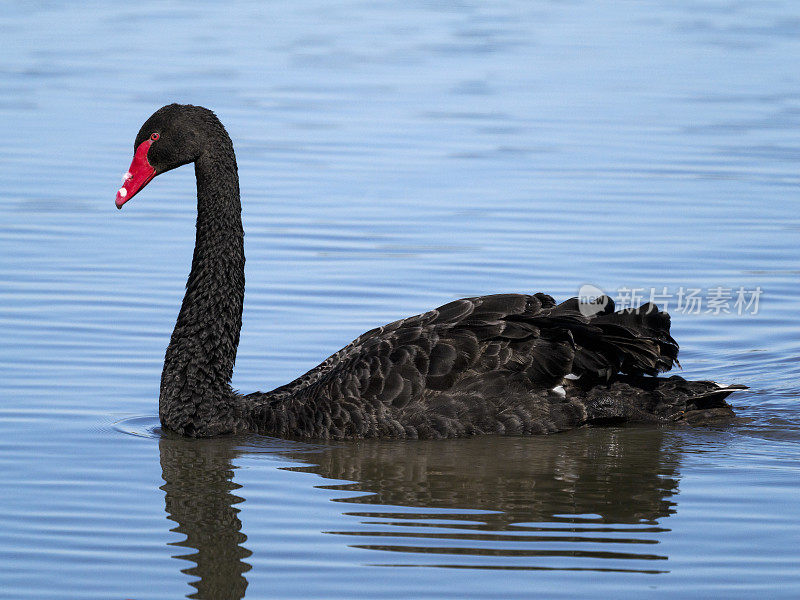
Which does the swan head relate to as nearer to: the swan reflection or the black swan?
the black swan

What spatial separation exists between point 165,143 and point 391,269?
10.3 ft

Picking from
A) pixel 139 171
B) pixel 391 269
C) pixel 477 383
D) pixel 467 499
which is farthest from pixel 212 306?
pixel 391 269

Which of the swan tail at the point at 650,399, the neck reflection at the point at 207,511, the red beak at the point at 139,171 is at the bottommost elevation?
the neck reflection at the point at 207,511

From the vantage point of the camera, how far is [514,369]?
7.98m

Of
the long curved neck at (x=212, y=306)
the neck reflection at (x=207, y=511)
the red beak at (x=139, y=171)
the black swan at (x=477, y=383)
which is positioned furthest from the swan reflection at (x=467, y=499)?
the red beak at (x=139, y=171)

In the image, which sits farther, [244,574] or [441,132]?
[441,132]

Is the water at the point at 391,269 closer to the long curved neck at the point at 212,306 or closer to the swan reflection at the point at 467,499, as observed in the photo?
the swan reflection at the point at 467,499

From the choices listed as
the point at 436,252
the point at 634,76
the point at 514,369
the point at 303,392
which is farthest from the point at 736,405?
the point at 634,76

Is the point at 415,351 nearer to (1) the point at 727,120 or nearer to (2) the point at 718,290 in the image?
(2) the point at 718,290

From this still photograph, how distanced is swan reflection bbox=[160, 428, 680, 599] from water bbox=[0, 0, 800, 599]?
0.02 m

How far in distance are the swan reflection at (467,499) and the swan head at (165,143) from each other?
1595 mm

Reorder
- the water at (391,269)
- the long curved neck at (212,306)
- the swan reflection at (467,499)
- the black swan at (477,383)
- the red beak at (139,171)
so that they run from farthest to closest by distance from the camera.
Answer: the red beak at (139,171) < the long curved neck at (212,306) < the black swan at (477,383) < the water at (391,269) < the swan reflection at (467,499)

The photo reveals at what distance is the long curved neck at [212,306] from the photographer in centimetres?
841

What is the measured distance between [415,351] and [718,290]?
150 inches
